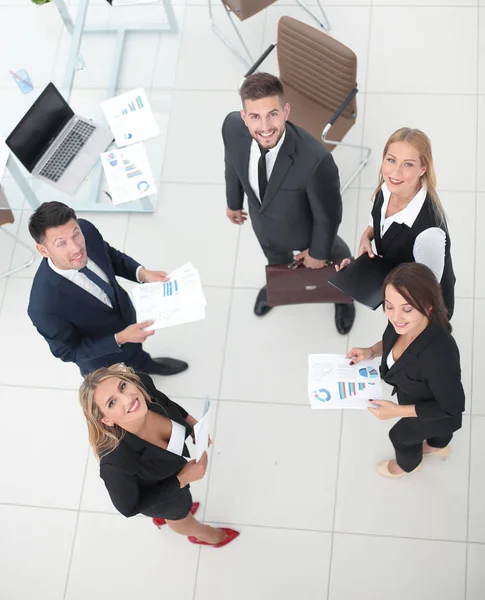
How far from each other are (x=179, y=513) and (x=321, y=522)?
0.98 m

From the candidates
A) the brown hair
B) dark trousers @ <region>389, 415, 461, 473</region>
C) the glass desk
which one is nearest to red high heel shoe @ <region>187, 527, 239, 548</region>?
dark trousers @ <region>389, 415, 461, 473</region>

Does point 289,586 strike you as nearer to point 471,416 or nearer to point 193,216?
point 471,416

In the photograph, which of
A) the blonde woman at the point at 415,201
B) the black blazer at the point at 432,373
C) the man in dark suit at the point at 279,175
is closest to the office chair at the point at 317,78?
the man in dark suit at the point at 279,175

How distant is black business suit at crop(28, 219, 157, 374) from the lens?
3133 millimetres

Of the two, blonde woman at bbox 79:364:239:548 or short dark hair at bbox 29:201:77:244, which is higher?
short dark hair at bbox 29:201:77:244

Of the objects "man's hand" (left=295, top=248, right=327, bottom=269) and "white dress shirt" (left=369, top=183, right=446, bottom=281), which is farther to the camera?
"man's hand" (left=295, top=248, right=327, bottom=269)

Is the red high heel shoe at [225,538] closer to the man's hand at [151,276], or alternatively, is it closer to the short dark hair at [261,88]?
the man's hand at [151,276]

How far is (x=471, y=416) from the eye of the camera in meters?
3.83

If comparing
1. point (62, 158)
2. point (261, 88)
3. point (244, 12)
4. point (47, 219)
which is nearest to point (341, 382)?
point (261, 88)

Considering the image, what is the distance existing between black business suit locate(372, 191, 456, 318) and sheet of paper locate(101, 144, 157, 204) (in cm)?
148

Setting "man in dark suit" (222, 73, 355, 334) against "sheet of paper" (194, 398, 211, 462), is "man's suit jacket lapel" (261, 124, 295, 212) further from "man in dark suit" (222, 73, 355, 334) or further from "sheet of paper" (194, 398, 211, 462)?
"sheet of paper" (194, 398, 211, 462)

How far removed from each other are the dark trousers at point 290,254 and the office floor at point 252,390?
16.3 inches

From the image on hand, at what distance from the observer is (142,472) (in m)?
2.76

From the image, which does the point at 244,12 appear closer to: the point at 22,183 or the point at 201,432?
the point at 22,183
